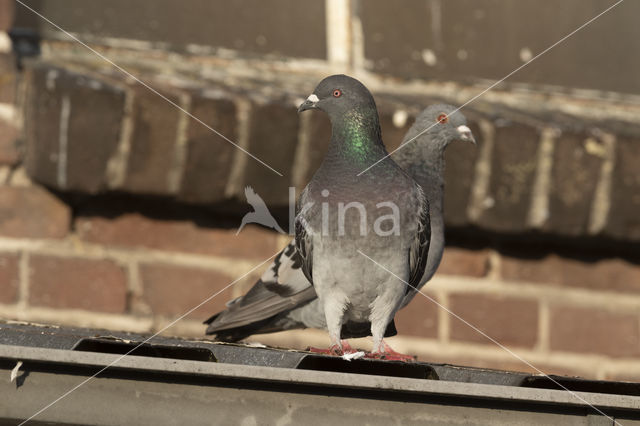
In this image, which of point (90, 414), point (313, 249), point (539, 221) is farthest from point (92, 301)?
point (90, 414)

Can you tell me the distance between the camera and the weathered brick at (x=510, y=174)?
8.46 ft

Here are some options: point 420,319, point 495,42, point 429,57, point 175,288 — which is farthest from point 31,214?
point 495,42

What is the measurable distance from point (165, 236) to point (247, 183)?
0.91ft

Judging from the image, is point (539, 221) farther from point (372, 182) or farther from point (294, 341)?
point (372, 182)

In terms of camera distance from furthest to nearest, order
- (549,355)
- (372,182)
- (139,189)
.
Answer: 1. (549,355)
2. (139,189)
3. (372,182)

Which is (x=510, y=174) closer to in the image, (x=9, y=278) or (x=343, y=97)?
(x=343, y=97)

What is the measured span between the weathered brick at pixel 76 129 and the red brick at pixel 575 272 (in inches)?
43.2

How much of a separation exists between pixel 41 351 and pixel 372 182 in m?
0.70

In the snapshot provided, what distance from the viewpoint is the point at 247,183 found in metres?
2.45

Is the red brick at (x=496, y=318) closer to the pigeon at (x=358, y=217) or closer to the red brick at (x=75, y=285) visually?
the red brick at (x=75, y=285)

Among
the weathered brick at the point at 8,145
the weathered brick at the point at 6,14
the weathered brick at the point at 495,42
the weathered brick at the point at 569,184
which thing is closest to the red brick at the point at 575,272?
the weathered brick at the point at 569,184

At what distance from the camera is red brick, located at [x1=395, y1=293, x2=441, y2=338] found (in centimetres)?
268

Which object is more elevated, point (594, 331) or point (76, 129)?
point (76, 129)

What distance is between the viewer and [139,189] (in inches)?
Answer: 95.0
